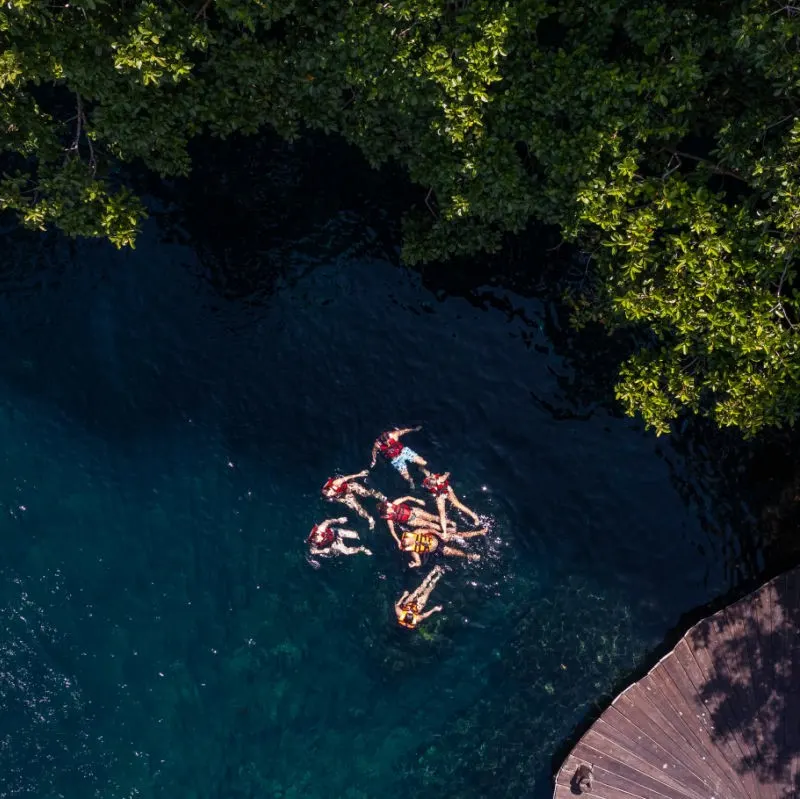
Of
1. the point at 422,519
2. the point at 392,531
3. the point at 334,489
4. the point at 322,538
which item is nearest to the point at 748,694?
the point at 422,519

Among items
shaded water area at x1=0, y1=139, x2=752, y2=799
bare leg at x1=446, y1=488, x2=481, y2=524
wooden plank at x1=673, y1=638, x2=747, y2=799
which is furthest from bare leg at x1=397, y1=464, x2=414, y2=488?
wooden plank at x1=673, y1=638, x2=747, y2=799

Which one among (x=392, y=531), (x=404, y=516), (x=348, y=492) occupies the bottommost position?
(x=392, y=531)

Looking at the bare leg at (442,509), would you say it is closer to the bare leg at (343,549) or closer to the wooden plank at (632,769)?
the bare leg at (343,549)

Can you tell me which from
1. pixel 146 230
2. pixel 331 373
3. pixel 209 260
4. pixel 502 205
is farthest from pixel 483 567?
pixel 146 230

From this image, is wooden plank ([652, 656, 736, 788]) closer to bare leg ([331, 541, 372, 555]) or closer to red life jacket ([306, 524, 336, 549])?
bare leg ([331, 541, 372, 555])

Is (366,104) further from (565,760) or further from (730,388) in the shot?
(565,760)

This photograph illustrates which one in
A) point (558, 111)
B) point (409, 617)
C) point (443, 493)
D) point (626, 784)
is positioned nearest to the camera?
point (558, 111)

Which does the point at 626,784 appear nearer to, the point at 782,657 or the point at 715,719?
the point at 715,719
